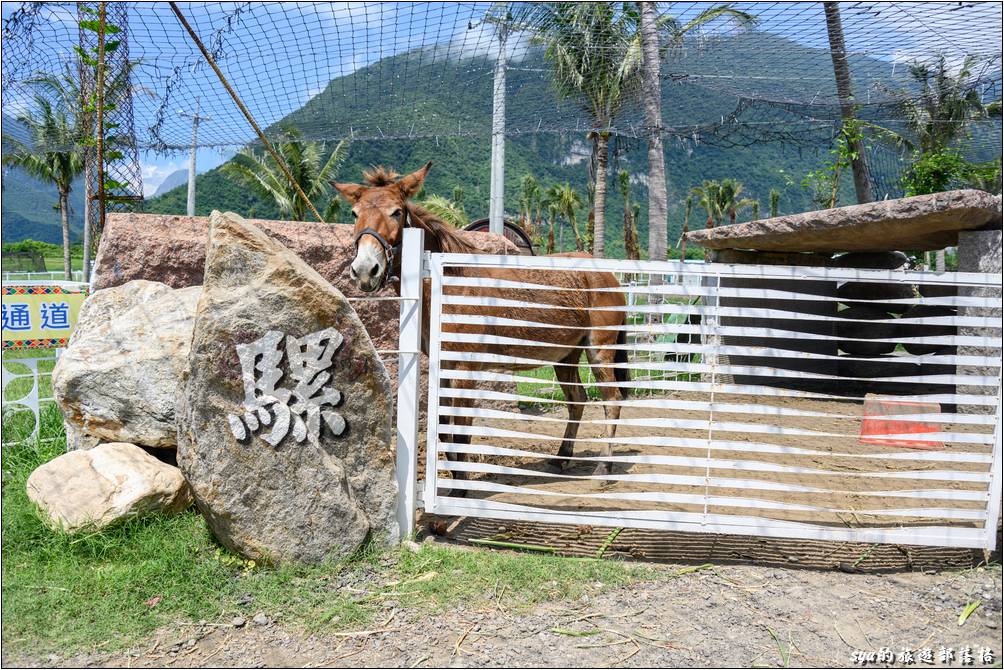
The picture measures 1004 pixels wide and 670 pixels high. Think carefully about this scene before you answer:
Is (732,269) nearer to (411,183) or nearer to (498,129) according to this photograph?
(411,183)

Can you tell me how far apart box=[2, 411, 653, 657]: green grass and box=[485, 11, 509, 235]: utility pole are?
465cm

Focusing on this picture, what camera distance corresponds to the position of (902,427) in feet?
20.6

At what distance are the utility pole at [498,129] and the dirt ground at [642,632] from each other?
4.99 m

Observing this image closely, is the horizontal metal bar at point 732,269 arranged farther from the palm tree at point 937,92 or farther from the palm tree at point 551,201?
the palm tree at point 551,201

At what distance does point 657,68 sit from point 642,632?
8.40 m

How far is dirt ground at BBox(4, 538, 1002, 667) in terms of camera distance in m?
2.69

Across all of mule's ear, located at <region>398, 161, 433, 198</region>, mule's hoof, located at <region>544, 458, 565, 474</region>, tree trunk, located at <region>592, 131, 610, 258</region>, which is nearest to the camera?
mule's ear, located at <region>398, 161, 433, 198</region>

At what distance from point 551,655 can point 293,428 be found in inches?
62.0

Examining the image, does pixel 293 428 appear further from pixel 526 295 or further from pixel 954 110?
pixel 954 110

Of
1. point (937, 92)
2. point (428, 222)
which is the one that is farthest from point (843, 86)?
point (428, 222)

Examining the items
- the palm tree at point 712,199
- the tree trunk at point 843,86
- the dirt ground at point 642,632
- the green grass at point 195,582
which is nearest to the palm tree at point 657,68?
the tree trunk at point 843,86

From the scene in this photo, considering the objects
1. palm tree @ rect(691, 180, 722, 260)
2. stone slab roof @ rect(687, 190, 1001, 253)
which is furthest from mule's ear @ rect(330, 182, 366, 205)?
palm tree @ rect(691, 180, 722, 260)

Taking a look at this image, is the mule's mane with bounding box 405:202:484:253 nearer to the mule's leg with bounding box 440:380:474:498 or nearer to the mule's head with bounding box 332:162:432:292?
the mule's head with bounding box 332:162:432:292

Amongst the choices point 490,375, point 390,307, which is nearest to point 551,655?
point 490,375
